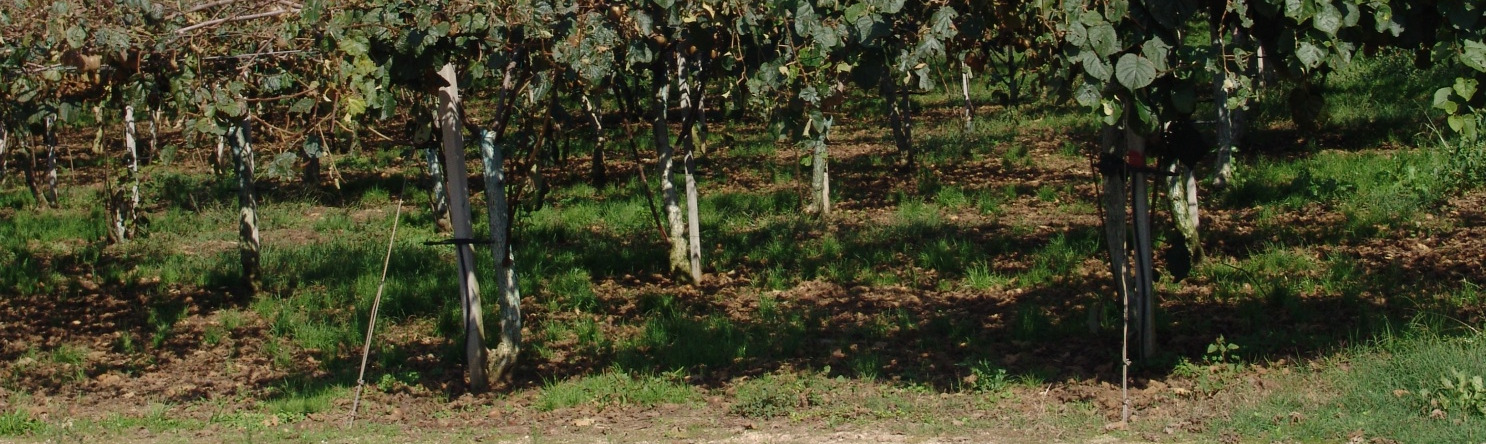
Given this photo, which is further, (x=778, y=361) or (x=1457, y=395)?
(x=778, y=361)

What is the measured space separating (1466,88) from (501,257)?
15.0 feet

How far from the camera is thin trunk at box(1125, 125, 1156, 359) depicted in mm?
5887

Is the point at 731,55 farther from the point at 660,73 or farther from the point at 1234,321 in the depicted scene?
the point at 1234,321

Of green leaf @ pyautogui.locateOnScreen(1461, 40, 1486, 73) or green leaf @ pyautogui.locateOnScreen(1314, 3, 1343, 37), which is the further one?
green leaf @ pyautogui.locateOnScreen(1461, 40, 1486, 73)

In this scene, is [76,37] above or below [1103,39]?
above

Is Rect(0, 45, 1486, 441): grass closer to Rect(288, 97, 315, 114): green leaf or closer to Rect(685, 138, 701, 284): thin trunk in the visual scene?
Rect(685, 138, 701, 284): thin trunk

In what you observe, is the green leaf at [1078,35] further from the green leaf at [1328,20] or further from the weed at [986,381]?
the weed at [986,381]

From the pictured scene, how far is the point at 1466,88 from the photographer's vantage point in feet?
15.8

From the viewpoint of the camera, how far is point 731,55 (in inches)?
224

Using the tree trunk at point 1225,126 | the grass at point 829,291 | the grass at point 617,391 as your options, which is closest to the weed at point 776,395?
the grass at point 829,291

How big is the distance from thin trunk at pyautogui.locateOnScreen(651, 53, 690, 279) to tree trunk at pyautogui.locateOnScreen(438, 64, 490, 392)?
217 cm

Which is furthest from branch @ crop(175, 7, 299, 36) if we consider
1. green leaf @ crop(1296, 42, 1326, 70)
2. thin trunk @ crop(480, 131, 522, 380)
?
green leaf @ crop(1296, 42, 1326, 70)

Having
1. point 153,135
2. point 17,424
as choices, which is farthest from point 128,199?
point 17,424

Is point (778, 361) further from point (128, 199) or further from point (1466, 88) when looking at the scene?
point (128, 199)
